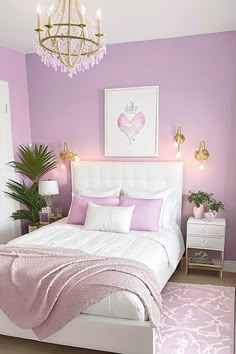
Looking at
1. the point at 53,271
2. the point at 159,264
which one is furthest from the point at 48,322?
the point at 159,264

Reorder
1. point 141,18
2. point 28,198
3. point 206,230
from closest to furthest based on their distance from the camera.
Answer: point 141,18 < point 206,230 < point 28,198

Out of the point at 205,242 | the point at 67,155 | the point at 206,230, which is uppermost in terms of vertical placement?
the point at 67,155

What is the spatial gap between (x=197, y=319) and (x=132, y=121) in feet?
7.86

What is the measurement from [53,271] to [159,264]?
3.23ft

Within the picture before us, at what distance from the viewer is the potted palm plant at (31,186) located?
4.48 m

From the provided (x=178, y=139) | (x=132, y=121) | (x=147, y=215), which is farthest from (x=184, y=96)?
(x=147, y=215)

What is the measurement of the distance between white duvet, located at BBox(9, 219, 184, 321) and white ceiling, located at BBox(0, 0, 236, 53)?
7.11 feet

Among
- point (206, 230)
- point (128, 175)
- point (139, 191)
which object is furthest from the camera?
point (128, 175)

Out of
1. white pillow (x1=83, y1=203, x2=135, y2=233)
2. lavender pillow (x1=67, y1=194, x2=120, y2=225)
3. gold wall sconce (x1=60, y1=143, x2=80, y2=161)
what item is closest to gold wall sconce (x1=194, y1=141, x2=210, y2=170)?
white pillow (x1=83, y1=203, x2=135, y2=233)

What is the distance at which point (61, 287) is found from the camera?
2.33 meters

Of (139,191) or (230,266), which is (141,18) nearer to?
(139,191)

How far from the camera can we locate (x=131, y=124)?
4.25m

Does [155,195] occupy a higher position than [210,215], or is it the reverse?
[155,195]

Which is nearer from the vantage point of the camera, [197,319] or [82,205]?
[197,319]
